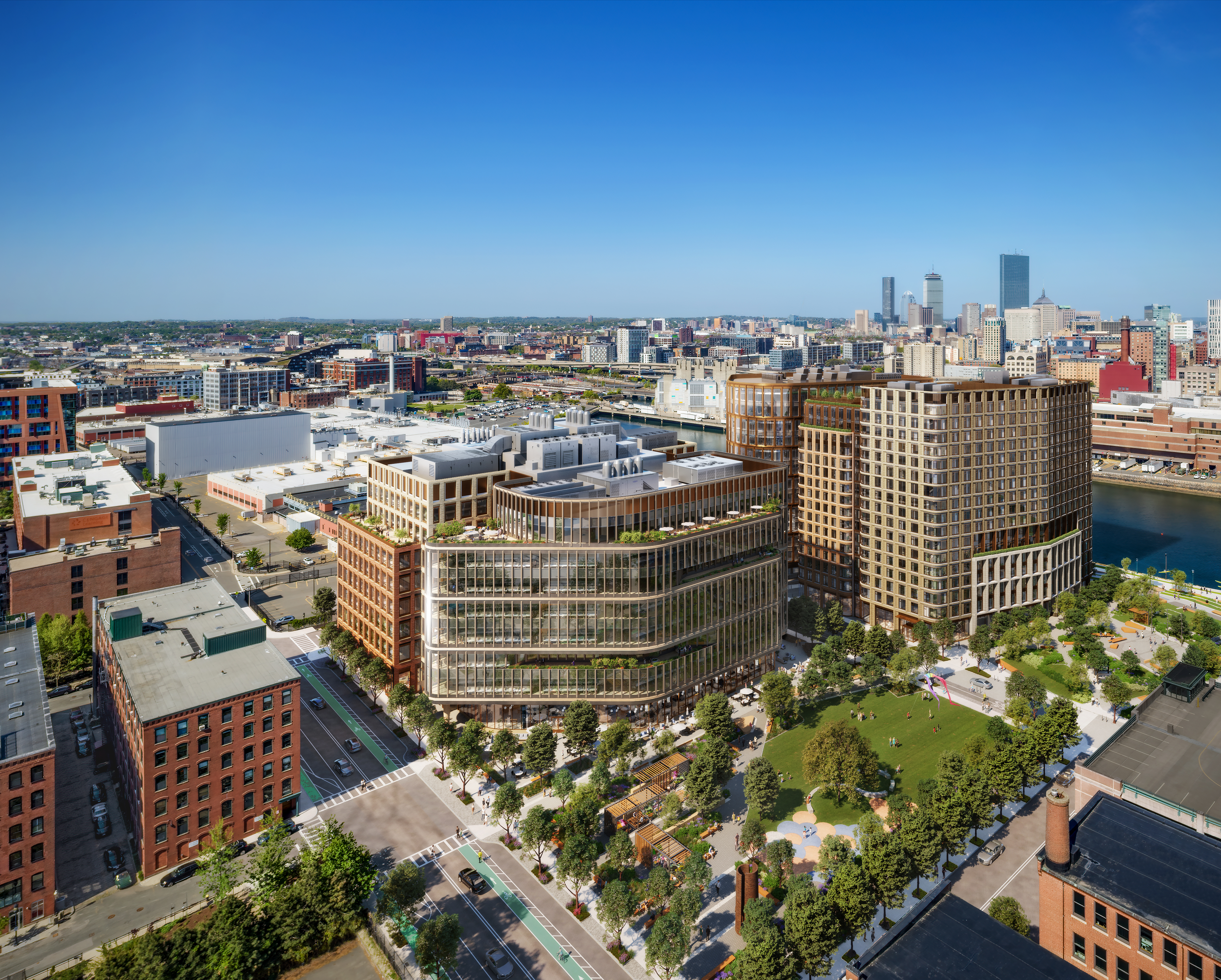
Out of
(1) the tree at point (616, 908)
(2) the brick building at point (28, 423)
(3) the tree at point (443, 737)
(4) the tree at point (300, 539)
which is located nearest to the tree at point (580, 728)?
(3) the tree at point (443, 737)

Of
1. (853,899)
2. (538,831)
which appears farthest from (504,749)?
(853,899)

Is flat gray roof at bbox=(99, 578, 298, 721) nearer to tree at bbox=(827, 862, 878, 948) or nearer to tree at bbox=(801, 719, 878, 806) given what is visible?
tree at bbox=(827, 862, 878, 948)

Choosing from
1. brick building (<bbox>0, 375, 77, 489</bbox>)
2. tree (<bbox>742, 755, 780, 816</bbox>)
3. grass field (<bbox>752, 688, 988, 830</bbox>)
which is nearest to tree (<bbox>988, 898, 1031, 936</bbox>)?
grass field (<bbox>752, 688, 988, 830</bbox>)

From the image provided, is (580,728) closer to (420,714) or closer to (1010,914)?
(420,714)

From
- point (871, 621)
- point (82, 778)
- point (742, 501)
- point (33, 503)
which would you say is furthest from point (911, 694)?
point (33, 503)

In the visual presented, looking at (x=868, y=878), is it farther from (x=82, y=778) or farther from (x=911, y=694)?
(x=82, y=778)
